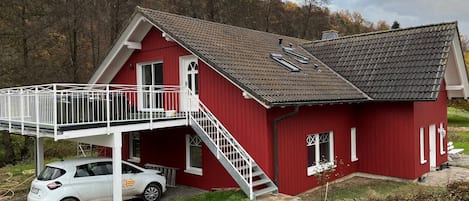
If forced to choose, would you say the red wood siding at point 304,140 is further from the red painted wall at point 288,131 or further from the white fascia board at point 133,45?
the white fascia board at point 133,45

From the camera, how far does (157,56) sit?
45.6ft

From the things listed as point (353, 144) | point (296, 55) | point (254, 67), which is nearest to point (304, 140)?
point (254, 67)

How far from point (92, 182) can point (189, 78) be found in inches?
185

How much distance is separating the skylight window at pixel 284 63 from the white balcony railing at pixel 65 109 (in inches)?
154

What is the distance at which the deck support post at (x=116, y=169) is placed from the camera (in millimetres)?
9438

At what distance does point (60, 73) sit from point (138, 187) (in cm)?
1611

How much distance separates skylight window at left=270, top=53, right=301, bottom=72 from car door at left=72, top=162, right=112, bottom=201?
22.6 ft

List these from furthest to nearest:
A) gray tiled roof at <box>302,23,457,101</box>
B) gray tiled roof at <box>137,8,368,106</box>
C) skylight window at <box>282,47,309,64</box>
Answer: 1. skylight window at <box>282,47,309,64</box>
2. gray tiled roof at <box>302,23,457,101</box>
3. gray tiled roof at <box>137,8,368,106</box>

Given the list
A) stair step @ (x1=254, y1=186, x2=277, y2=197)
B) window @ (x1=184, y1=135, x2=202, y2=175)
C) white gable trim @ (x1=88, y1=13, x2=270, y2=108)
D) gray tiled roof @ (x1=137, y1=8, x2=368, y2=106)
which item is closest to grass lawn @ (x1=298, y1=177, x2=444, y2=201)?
stair step @ (x1=254, y1=186, x2=277, y2=197)

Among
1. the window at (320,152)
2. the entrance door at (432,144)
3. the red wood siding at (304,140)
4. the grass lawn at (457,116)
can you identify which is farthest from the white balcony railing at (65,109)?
the grass lawn at (457,116)

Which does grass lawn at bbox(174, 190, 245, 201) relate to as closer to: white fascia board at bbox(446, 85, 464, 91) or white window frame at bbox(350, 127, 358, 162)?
white window frame at bbox(350, 127, 358, 162)

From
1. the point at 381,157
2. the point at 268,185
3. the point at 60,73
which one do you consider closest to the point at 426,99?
the point at 381,157

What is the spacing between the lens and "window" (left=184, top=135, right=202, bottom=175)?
12844 millimetres

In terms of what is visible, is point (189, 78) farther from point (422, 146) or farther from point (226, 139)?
point (422, 146)
